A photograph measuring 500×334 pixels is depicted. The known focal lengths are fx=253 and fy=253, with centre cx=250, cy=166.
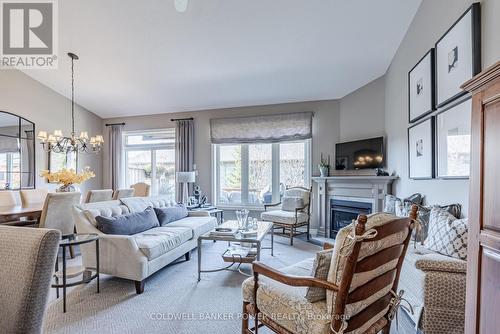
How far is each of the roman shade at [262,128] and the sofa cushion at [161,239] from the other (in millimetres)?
2577

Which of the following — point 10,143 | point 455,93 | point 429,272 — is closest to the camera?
point 429,272

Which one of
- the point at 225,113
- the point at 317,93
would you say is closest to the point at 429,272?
the point at 317,93

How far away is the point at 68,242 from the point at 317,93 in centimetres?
450

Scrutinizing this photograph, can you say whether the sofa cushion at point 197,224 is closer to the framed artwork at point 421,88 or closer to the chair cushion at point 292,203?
the chair cushion at point 292,203

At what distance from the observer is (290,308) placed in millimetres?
1435

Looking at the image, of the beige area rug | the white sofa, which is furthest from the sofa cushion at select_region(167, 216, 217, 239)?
the beige area rug

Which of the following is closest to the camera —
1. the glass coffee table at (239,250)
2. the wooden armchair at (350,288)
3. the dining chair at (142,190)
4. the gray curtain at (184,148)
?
the wooden armchair at (350,288)

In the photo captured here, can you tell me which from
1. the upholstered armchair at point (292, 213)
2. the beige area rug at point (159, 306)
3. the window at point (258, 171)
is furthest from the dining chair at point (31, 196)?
the upholstered armchair at point (292, 213)

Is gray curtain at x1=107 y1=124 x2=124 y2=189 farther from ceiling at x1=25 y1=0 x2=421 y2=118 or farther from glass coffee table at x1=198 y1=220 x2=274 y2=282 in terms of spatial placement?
glass coffee table at x1=198 y1=220 x2=274 y2=282

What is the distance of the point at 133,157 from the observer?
6555 mm

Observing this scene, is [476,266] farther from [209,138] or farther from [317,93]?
[209,138]

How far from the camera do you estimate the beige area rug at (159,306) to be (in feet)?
6.74

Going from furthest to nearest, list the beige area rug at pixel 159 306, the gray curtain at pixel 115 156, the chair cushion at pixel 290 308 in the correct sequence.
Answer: the gray curtain at pixel 115 156 < the beige area rug at pixel 159 306 < the chair cushion at pixel 290 308

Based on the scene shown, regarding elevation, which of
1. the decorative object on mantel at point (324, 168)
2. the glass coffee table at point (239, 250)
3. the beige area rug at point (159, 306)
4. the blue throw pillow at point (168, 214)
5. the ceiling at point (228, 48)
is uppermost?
the ceiling at point (228, 48)
